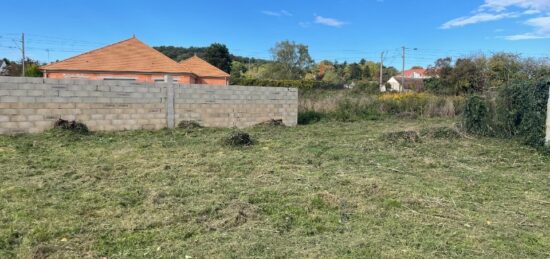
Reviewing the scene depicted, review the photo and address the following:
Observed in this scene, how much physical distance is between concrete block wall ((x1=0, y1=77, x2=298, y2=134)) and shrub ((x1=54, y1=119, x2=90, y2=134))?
132mm

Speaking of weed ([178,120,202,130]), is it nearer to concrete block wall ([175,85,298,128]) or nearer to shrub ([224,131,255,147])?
concrete block wall ([175,85,298,128])

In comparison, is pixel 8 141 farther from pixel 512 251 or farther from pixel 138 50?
pixel 138 50

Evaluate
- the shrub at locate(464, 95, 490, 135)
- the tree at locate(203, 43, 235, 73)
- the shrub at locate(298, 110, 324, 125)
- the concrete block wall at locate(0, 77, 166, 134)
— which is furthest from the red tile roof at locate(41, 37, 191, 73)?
the tree at locate(203, 43, 235, 73)

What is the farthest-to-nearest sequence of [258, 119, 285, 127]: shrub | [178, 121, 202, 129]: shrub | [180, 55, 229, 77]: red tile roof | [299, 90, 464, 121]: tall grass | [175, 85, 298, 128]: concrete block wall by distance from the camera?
[180, 55, 229, 77]: red tile roof
[299, 90, 464, 121]: tall grass
[258, 119, 285, 127]: shrub
[175, 85, 298, 128]: concrete block wall
[178, 121, 202, 129]: shrub

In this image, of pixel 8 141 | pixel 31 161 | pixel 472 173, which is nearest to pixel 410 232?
pixel 472 173

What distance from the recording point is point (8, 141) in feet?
24.9

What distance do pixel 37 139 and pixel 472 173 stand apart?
812 cm

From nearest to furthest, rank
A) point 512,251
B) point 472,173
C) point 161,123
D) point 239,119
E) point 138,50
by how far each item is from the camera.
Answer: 1. point 512,251
2. point 472,173
3. point 161,123
4. point 239,119
5. point 138,50

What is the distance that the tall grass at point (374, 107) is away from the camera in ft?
46.5

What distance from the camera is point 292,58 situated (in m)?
49.8

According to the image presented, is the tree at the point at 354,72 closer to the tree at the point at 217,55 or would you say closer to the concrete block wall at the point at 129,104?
the tree at the point at 217,55

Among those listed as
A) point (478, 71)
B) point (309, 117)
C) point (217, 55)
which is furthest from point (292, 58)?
point (309, 117)

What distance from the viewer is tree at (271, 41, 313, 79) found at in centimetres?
4872

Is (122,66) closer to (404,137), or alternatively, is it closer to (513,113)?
(404,137)
